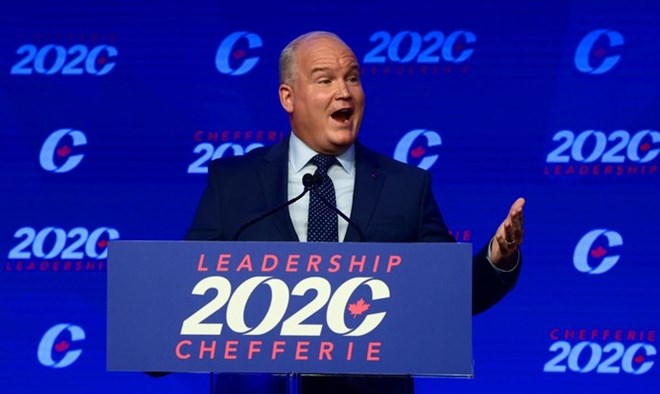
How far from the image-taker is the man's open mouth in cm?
293

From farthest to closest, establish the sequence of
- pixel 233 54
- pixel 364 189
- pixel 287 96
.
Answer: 1. pixel 233 54
2. pixel 287 96
3. pixel 364 189

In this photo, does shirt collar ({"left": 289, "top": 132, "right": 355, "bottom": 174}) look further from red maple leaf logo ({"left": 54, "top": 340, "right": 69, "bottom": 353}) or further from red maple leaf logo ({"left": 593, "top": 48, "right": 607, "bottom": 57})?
red maple leaf logo ({"left": 54, "top": 340, "right": 69, "bottom": 353})

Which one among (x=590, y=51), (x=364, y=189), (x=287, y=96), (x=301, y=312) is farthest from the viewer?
(x=590, y=51)

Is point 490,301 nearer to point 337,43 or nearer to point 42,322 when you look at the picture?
point 337,43

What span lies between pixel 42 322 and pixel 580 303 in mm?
1892

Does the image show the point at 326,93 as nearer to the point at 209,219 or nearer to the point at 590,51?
the point at 209,219

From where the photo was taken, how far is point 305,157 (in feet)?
9.76

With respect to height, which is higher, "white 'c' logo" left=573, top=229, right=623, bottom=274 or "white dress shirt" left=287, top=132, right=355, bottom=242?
"white 'c' logo" left=573, top=229, right=623, bottom=274

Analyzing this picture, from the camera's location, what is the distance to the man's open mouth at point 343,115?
293 centimetres

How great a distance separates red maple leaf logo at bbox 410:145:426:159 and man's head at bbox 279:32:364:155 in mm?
1565

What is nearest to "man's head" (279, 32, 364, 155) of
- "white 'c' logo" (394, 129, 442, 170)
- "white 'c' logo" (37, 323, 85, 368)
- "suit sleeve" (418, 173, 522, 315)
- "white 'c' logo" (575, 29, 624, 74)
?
"suit sleeve" (418, 173, 522, 315)

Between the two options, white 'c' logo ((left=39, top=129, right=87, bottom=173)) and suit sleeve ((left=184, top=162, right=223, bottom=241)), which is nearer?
suit sleeve ((left=184, top=162, right=223, bottom=241))

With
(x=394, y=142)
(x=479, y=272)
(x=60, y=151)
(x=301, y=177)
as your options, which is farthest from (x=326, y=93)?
(x=60, y=151)

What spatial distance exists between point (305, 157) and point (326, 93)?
0.16 metres
